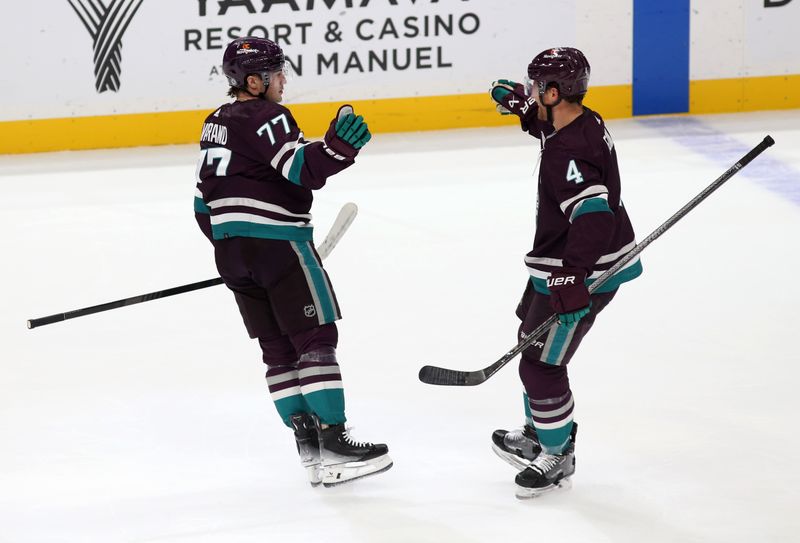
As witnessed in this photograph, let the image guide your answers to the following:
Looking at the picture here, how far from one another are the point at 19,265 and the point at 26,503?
2.14 metres

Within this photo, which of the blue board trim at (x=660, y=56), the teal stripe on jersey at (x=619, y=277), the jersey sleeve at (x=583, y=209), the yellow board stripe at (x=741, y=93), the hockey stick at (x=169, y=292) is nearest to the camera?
the jersey sleeve at (x=583, y=209)

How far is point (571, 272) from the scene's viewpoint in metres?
2.54

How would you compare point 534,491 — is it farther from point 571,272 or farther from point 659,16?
point 659,16

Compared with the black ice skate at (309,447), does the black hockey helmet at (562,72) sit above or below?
above

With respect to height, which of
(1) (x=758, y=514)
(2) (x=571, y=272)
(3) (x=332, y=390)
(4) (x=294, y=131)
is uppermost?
(4) (x=294, y=131)

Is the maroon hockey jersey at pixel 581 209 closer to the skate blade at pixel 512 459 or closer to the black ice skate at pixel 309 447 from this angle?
the skate blade at pixel 512 459

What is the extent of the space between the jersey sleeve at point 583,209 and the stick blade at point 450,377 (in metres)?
0.41

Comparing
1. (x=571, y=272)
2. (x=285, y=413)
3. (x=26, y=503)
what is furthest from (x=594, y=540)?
(x=26, y=503)

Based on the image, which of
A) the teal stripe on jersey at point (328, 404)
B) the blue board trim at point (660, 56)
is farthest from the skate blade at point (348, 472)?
the blue board trim at point (660, 56)

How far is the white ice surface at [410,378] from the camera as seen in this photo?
107 inches

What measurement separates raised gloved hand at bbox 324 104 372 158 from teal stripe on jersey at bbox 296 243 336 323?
0.29m

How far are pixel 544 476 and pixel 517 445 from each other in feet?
0.63

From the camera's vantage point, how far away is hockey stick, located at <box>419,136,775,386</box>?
2.69 meters

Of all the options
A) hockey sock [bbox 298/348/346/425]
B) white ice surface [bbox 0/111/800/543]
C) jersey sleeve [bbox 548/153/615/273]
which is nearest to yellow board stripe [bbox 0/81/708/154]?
white ice surface [bbox 0/111/800/543]
